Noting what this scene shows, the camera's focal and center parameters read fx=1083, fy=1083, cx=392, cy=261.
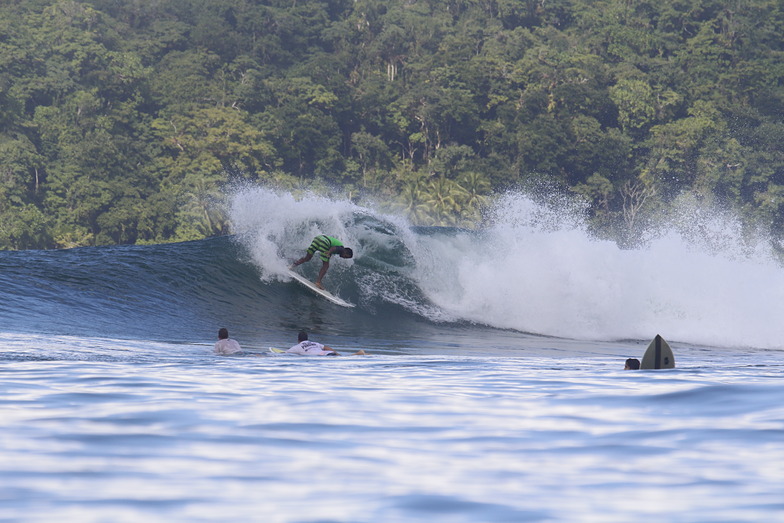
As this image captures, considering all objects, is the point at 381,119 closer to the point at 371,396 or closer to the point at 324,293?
the point at 324,293

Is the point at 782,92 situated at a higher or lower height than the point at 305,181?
higher

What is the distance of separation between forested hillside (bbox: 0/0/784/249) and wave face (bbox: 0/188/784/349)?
34.3 m

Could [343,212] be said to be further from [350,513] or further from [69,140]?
[69,140]

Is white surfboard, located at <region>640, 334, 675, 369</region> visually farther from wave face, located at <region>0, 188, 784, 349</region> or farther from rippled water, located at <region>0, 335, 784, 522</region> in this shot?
wave face, located at <region>0, 188, 784, 349</region>

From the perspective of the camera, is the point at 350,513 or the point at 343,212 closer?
the point at 350,513

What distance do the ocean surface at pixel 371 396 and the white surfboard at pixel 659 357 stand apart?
354 millimetres

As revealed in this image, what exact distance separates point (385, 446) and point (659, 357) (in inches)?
202

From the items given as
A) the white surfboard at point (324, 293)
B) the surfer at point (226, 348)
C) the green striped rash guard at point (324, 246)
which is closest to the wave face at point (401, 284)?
the white surfboard at point (324, 293)

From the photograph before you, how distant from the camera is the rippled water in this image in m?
4.10

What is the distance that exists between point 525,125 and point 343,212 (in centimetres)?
4086

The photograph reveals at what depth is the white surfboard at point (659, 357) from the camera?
981 centimetres

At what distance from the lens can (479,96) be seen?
205ft

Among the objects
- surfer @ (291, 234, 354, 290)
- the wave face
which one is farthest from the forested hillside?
surfer @ (291, 234, 354, 290)

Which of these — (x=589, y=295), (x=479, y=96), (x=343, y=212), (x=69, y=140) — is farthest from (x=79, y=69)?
(x=589, y=295)
